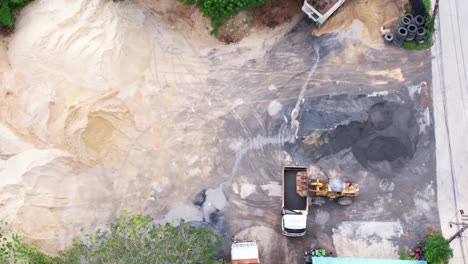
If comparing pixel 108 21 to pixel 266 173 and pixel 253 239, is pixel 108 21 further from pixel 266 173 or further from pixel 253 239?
pixel 253 239

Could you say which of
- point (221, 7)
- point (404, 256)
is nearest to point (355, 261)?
point (404, 256)

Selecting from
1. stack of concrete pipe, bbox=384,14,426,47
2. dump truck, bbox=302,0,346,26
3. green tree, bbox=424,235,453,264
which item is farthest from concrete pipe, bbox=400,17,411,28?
green tree, bbox=424,235,453,264

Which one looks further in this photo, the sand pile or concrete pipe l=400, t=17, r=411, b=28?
the sand pile

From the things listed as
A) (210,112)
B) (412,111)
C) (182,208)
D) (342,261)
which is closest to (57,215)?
(182,208)

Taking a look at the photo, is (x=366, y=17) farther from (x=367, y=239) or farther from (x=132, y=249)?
(x=132, y=249)

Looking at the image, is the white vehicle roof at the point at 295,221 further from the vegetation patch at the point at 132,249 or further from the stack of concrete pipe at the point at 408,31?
the stack of concrete pipe at the point at 408,31

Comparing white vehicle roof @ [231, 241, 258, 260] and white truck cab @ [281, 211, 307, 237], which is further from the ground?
white truck cab @ [281, 211, 307, 237]

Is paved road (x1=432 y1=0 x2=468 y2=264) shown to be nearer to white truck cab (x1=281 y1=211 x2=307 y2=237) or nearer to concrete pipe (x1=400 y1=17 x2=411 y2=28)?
concrete pipe (x1=400 y1=17 x2=411 y2=28)
